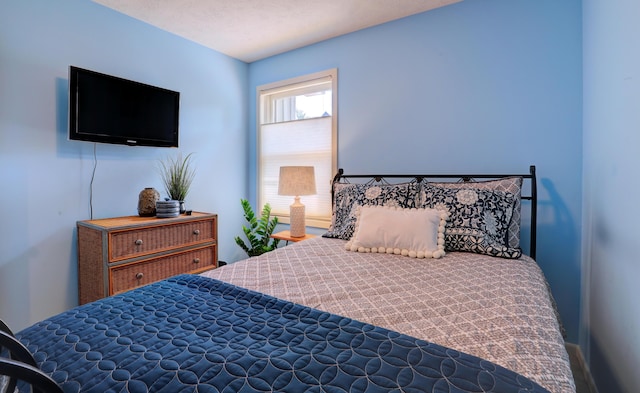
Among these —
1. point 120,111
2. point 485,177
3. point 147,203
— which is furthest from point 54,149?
point 485,177

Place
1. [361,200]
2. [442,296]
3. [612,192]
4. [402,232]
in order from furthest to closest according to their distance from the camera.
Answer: [361,200], [402,232], [612,192], [442,296]

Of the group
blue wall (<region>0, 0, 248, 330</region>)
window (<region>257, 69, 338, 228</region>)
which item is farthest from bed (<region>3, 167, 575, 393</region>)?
blue wall (<region>0, 0, 248, 330</region>)

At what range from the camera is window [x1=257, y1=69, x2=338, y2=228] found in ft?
10.0

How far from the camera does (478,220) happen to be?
71.7 inches

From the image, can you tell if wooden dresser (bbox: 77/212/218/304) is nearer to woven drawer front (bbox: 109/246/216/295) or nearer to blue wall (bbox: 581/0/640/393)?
woven drawer front (bbox: 109/246/216/295)

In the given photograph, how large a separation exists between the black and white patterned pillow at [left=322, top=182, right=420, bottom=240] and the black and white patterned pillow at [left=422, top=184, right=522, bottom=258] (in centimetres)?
24

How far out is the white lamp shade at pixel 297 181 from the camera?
2.80 m

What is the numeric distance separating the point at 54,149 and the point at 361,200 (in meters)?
2.17

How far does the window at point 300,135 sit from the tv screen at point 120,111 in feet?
3.33

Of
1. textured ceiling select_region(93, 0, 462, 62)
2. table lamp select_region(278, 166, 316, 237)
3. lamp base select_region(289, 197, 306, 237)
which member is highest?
textured ceiling select_region(93, 0, 462, 62)

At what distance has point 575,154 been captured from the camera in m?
2.02

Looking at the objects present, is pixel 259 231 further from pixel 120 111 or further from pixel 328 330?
pixel 328 330

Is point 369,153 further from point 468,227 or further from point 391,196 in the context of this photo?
point 468,227

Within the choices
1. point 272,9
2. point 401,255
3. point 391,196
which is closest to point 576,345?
point 401,255
